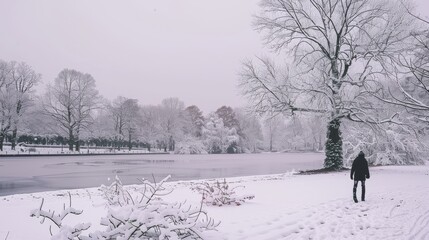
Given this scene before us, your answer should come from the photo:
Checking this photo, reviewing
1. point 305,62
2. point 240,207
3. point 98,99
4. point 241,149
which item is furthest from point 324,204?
point 241,149

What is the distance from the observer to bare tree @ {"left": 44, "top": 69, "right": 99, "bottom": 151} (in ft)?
193

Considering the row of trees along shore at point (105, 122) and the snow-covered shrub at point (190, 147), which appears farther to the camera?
the snow-covered shrub at point (190, 147)

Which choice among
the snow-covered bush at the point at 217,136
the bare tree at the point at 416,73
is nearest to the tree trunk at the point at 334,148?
the bare tree at the point at 416,73

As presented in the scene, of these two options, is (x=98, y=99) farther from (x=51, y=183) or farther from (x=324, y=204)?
(x=324, y=204)

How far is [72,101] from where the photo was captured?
58.8m

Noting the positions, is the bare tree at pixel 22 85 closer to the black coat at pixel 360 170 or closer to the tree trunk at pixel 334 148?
the tree trunk at pixel 334 148

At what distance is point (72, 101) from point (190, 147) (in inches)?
1147

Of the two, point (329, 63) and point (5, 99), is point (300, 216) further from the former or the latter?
point (5, 99)

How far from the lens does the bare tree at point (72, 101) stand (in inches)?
2313

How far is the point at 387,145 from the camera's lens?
3347 cm

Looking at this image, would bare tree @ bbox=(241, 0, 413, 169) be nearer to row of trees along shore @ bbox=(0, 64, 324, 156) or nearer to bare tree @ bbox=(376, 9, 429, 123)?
row of trees along shore @ bbox=(0, 64, 324, 156)

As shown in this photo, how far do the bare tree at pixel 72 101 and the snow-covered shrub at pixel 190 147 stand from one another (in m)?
22.6

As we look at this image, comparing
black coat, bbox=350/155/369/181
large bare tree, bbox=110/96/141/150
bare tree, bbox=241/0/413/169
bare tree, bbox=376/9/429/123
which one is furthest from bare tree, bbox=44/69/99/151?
bare tree, bbox=376/9/429/123

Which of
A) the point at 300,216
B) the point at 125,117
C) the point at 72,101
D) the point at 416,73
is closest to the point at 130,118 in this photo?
the point at 125,117
